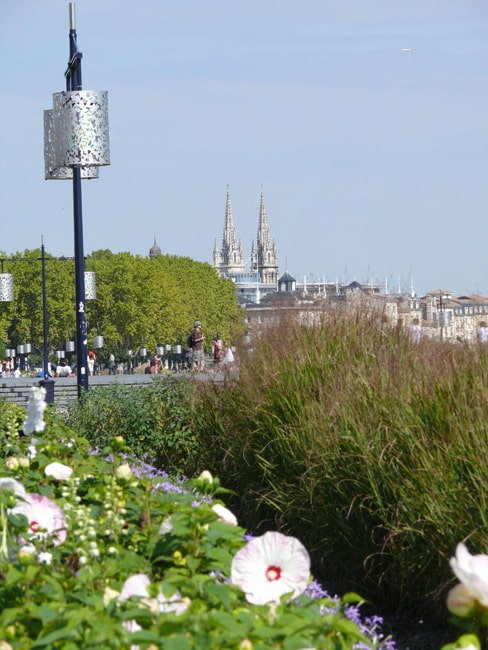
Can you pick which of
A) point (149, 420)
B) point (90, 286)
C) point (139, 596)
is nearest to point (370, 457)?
point (139, 596)

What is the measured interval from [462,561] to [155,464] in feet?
26.0

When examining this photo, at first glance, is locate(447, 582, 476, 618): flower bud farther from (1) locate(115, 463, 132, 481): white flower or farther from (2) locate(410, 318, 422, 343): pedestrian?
(2) locate(410, 318, 422, 343): pedestrian

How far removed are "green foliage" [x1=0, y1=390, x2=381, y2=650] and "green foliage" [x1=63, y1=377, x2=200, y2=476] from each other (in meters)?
5.37

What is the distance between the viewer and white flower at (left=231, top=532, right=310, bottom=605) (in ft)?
11.9

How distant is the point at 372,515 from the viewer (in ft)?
22.1

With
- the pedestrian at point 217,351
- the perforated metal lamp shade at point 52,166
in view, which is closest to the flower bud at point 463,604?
the pedestrian at point 217,351

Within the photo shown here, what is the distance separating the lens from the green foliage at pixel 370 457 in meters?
6.20

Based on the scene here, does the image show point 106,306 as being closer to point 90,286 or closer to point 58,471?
point 90,286

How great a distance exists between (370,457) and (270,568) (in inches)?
118

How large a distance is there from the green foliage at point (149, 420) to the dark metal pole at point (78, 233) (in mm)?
3834

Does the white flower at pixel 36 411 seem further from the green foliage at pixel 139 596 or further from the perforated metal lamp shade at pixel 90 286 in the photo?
the perforated metal lamp shade at pixel 90 286

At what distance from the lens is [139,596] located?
3.39 metres

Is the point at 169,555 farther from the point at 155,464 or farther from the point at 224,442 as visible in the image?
the point at 155,464

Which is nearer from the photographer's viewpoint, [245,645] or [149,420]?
[245,645]
